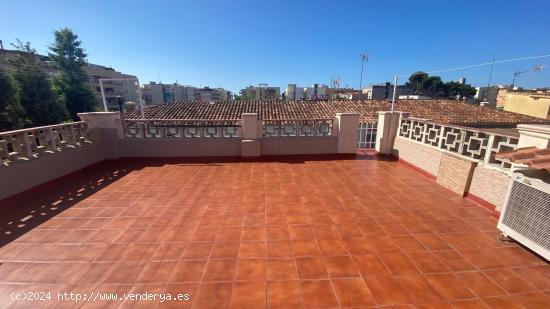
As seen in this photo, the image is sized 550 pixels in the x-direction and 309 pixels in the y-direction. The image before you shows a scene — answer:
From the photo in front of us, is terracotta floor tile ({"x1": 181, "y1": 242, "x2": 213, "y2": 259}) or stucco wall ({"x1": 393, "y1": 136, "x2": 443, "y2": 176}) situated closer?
terracotta floor tile ({"x1": 181, "y1": 242, "x2": 213, "y2": 259})

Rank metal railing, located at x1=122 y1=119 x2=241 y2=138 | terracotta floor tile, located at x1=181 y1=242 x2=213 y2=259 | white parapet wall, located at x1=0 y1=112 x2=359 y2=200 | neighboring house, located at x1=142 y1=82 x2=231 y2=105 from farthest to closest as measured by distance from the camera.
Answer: neighboring house, located at x1=142 y1=82 x2=231 y2=105, metal railing, located at x1=122 y1=119 x2=241 y2=138, white parapet wall, located at x1=0 y1=112 x2=359 y2=200, terracotta floor tile, located at x1=181 y1=242 x2=213 y2=259

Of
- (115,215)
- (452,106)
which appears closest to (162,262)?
(115,215)

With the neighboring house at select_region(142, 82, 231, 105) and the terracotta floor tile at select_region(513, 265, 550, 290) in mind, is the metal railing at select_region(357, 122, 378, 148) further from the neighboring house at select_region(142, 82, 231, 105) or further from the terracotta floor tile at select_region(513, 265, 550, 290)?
the neighboring house at select_region(142, 82, 231, 105)

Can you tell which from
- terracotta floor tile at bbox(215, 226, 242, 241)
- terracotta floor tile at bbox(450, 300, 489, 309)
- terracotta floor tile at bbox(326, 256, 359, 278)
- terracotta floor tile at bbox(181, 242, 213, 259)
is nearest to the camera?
terracotta floor tile at bbox(450, 300, 489, 309)

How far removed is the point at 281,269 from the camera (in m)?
2.29

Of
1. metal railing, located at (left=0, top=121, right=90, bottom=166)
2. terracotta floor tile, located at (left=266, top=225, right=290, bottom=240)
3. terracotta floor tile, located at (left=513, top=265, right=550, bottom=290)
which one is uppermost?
metal railing, located at (left=0, top=121, right=90, bottom=166)

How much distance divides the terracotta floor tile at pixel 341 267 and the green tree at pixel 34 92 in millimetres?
23612

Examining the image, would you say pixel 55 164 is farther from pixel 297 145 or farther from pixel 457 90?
pixel 457 90

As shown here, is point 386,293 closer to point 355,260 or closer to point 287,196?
point 355,260

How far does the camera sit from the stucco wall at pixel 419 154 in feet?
15.7

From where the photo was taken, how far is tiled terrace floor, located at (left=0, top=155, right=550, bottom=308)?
202 centimetres

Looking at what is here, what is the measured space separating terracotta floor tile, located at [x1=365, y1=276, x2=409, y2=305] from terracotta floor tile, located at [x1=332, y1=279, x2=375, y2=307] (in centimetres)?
6

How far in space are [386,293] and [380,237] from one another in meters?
0.90

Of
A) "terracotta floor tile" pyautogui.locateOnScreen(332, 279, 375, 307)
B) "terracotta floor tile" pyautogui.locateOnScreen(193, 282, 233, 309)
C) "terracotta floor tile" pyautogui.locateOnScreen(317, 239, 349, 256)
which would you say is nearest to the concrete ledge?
"terracotta floor tile" pyautogui.locateOnScreen(317, 239, 349, 256)
